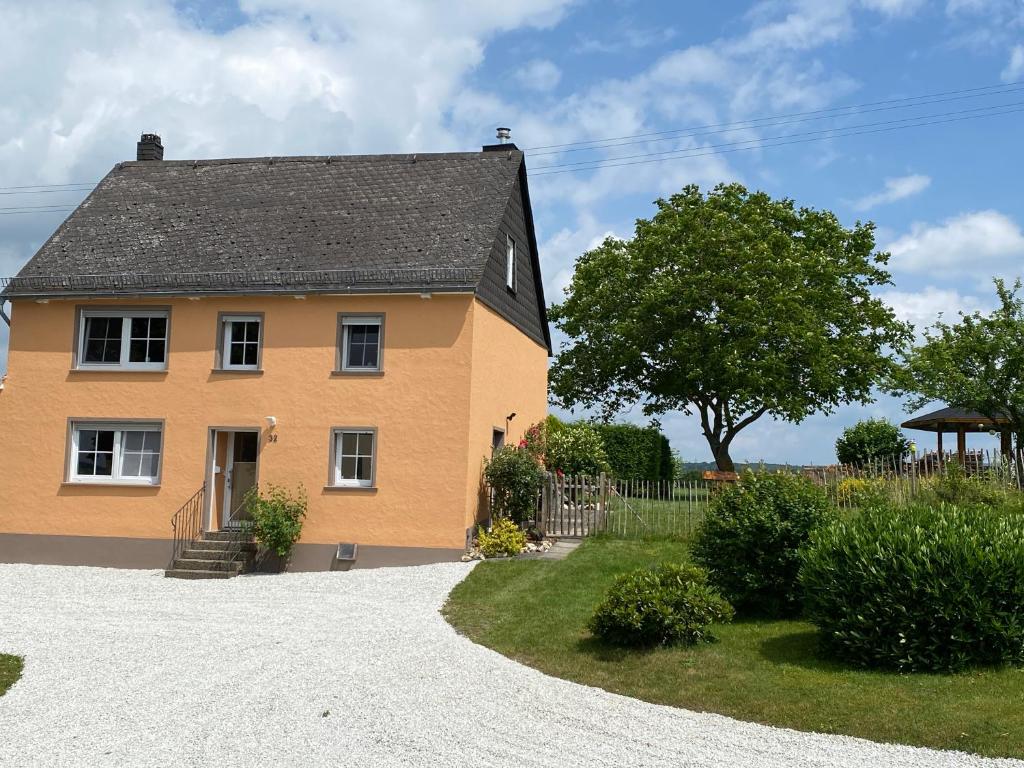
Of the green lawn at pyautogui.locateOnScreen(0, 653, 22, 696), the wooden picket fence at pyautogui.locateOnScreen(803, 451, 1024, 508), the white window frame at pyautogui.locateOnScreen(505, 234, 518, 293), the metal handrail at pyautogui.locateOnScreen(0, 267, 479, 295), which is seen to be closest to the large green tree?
the wooden picket fence at pyautogui.locateOnScreen(803, 451, 1024, 508)

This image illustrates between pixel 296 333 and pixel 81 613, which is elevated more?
pixel 296 333

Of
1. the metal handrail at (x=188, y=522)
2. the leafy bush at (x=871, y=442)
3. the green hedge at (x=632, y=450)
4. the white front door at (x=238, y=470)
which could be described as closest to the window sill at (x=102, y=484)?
the metal handrail at (x=188, y=522)

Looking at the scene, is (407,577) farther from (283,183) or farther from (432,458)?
(283,183)

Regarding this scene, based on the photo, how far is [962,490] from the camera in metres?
17.3

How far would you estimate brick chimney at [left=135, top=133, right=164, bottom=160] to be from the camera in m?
23.3

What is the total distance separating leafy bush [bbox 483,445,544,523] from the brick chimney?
40.0 ft

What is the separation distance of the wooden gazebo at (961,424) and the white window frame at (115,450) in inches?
1117

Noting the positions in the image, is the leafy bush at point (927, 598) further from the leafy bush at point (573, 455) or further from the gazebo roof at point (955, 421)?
the gazebo roof at point (955, 421)

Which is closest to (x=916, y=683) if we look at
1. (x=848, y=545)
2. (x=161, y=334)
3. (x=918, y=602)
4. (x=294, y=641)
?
(x=918, y=602)

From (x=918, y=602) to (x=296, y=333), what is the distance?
12712 millimetres

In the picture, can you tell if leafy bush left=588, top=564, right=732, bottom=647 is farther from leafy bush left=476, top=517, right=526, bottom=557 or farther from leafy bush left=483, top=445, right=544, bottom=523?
leafy bush left=483, top=445, right=544, bottom=523

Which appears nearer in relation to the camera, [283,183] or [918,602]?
[918,602]

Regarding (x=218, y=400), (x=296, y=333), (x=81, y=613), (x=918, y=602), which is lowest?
(x=81, y=613)

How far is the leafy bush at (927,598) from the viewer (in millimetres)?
9141
